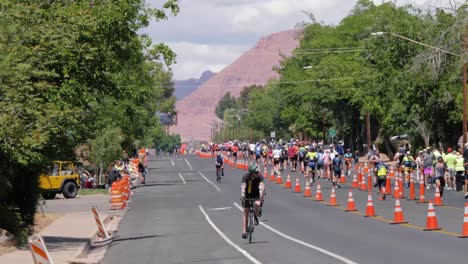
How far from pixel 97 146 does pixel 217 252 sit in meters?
39.2

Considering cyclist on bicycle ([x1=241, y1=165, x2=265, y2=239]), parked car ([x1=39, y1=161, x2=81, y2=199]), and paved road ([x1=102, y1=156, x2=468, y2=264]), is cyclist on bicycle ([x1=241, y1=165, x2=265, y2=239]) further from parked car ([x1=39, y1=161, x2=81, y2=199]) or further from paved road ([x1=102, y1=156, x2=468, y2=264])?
parked car ([x1=39, y1=161, x2=81, y2=199])

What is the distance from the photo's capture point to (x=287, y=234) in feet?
88.8

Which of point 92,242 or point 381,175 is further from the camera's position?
point 381,175

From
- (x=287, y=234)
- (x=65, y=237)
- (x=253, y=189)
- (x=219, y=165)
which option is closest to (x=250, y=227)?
(x=253, y=189)

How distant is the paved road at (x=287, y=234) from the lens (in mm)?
20562

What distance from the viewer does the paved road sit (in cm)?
2056

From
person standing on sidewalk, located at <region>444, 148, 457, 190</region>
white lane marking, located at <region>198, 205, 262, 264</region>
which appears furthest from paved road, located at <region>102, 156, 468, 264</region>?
person standing on sidewalk, located at <region>444, 148, 457, 190</region>

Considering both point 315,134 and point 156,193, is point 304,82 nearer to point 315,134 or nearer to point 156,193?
point 315,134

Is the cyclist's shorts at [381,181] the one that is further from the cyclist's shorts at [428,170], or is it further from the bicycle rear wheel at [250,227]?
the bicycle rear wheel at [250,227]

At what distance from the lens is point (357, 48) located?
105m

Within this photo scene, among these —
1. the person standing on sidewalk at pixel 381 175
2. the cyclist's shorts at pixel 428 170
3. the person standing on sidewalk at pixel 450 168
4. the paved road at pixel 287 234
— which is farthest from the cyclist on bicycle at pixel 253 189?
the cyclist's shorts at pixel 428 170

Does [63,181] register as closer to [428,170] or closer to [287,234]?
[428,170]

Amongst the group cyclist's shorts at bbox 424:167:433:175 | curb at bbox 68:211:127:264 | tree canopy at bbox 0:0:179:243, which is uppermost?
tree canopy at bbox 0:0:179:243

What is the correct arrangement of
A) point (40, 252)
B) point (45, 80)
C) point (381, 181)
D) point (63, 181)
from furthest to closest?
point (63, 181), point (381, 181), point (45, 80), point (40, 252)
